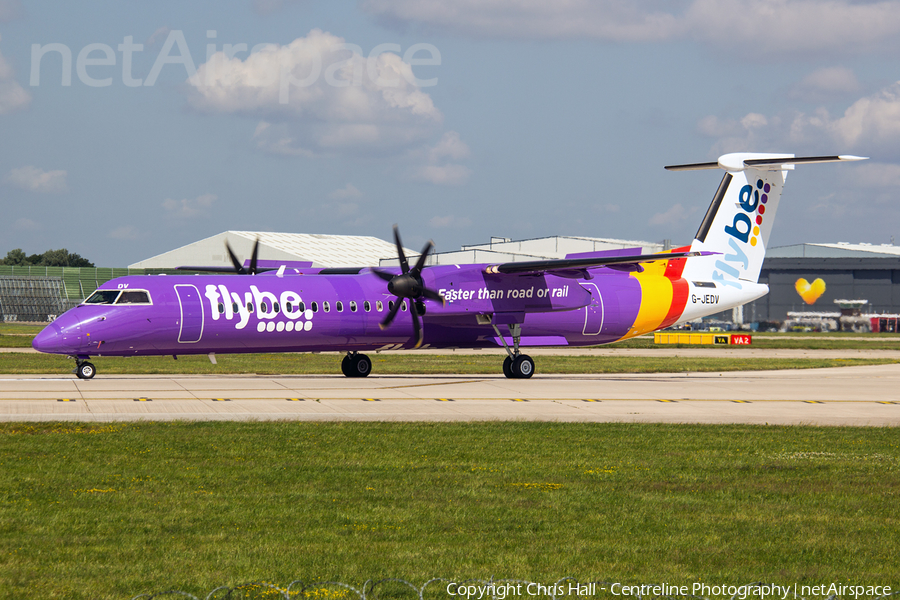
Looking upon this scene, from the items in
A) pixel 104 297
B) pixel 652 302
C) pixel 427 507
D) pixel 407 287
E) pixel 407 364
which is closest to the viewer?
pixel 427 507

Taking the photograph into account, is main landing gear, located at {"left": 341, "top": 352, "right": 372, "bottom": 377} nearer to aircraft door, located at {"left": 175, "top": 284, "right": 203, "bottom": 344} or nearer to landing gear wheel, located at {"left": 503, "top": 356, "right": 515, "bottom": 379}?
landing gear wheel, located at {"left": 503, "top": 356, "right": 515, "bottom": 379}

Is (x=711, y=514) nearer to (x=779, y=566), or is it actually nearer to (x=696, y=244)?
(x=779, y=566)

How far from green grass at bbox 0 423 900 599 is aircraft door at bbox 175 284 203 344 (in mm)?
10864

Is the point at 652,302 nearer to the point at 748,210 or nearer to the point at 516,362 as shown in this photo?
the point at 748,210

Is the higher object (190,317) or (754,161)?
(754,161)

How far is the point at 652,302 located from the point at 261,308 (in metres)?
16.1

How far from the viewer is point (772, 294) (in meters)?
116

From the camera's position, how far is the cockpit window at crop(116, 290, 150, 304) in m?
29.2

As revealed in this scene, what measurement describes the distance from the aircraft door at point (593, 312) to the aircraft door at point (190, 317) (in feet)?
49.6

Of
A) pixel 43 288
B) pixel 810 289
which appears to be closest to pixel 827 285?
pixel 810 289

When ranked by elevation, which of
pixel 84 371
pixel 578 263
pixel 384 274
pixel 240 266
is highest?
pixel 240 266

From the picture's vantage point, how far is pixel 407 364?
44781 mm

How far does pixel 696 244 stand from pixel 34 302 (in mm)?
98831

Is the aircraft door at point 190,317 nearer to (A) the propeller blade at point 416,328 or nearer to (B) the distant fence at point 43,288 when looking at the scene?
(A) the propeller blade at point 416,328
